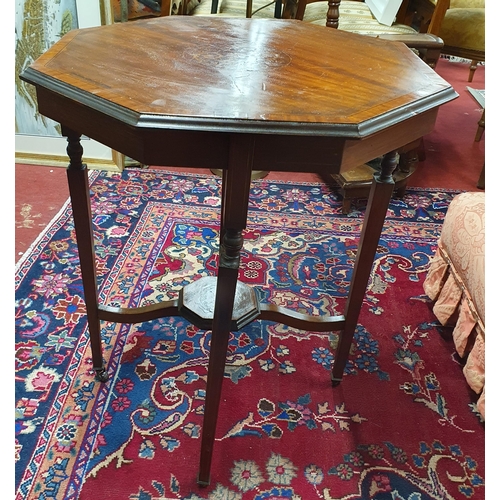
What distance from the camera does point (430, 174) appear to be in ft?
9.09

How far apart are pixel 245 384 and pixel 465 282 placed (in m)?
0.73

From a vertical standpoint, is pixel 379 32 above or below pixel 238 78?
below

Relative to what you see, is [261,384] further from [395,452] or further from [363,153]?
[363,153]

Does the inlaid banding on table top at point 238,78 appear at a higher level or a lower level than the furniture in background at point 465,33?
higher

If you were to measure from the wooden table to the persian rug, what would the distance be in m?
0.20

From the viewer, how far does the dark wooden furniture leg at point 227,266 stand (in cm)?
83

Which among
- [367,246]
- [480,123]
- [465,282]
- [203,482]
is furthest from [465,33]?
[203,482]

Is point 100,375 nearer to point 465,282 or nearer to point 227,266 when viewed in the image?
point 227,266

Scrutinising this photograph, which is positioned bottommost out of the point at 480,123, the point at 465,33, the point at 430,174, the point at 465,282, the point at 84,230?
the point at 430,174

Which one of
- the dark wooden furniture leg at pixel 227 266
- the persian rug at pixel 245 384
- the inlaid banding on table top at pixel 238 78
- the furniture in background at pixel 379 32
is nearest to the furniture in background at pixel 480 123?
the furniture in background at pixel 379 32

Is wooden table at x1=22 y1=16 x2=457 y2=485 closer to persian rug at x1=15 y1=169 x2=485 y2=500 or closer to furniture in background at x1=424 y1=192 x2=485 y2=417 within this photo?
persian rug at x1=15 y1=169 x2=485 y2=500

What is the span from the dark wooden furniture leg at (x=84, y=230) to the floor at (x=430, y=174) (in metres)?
0.66

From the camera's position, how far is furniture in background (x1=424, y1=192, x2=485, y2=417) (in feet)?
4.72

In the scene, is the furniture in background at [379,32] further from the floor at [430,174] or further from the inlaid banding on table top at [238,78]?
the inlaid banding on table top at [238,78]
